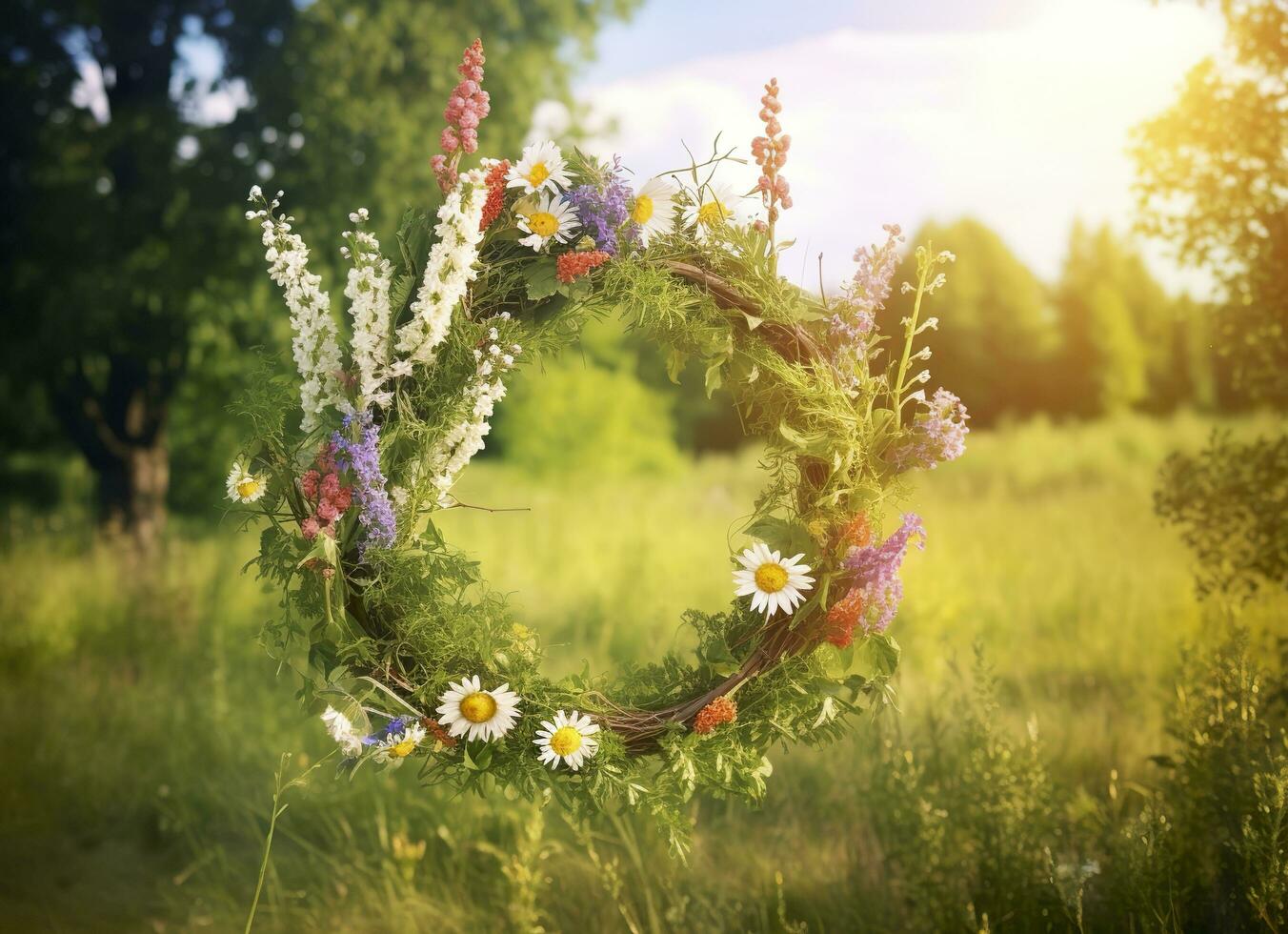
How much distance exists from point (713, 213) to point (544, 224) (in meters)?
0.47

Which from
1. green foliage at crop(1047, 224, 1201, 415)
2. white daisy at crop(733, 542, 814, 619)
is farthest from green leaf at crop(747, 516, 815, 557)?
green foliage at crop(1047, 224, 1201, 415)

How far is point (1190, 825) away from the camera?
348 cm

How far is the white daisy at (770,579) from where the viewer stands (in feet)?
8.52

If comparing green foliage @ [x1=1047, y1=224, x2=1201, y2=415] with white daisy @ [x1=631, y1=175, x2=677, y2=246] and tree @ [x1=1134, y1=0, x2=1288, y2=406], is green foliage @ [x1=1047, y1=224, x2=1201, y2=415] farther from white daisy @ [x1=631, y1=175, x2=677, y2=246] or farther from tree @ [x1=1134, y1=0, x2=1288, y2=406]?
white daisy @ [x1=631, y1=175, x2=677, y2=246]

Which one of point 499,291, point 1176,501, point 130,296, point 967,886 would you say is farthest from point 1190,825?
point 130,296

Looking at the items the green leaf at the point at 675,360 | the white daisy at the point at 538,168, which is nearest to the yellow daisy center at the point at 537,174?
the white daisy at the point at 538,168

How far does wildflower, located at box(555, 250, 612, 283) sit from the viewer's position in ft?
8.96

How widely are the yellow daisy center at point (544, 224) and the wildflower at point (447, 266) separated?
0.55ft

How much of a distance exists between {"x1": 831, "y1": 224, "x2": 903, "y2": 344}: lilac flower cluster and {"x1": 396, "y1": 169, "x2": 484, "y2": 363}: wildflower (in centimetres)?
100

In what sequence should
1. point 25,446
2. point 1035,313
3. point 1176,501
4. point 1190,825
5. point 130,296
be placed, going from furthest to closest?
point 1035,313 → point 25,446 → point 130,296 → point 1176,501 → point 1190,825

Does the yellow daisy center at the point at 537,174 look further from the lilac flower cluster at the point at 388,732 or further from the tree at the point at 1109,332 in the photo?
the tree at the point at 1109,332

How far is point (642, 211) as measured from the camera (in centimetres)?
284

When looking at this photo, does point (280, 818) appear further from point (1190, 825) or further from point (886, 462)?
point (1190, 825)

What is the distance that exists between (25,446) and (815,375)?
10725 mm
